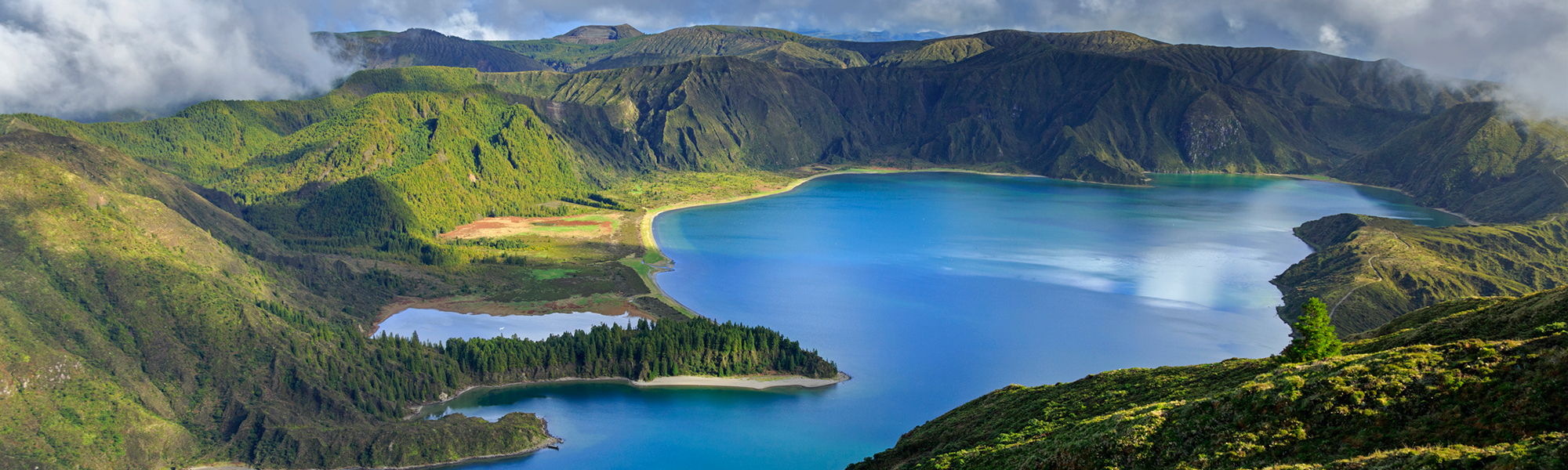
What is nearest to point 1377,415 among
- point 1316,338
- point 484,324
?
point 1316,338

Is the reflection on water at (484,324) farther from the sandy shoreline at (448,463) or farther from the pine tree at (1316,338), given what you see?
the pine tree at (1316,338)

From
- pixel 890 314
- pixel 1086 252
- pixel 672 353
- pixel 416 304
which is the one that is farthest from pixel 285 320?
pixel 1086 252

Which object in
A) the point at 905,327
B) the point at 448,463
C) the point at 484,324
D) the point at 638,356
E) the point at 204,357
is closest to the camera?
the point at 448,463

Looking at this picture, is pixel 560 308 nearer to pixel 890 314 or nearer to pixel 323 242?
pixel 890 314

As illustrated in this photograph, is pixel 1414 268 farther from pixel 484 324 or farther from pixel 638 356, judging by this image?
pixel 484 324

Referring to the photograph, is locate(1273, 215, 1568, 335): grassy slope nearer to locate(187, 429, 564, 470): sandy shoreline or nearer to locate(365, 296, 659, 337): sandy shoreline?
locate(365, 296, 659, 337): sandy shoreline

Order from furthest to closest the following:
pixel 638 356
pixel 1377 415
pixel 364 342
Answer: pixel 638 356, pixel 364 342, pixel 1377 415

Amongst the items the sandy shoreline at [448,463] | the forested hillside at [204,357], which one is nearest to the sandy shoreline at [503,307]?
the forested hillside at [204,357]
